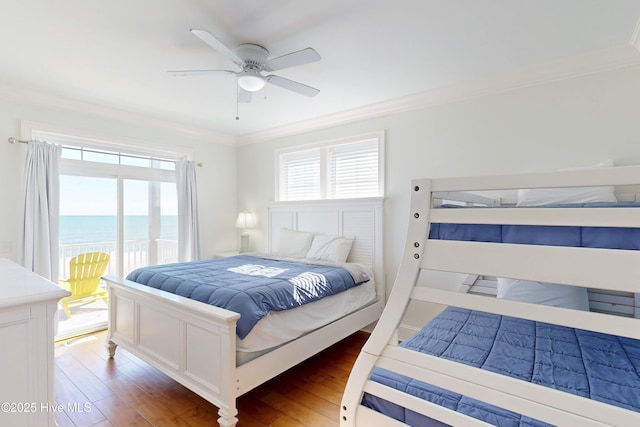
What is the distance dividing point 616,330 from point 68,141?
458cm

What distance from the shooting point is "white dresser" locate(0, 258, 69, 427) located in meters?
1.10

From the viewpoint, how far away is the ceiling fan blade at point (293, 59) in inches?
76.4

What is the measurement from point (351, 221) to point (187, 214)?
2.32m

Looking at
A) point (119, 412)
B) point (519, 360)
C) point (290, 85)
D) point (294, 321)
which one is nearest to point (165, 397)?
point (119, 412)

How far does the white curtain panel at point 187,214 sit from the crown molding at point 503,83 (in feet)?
6.05

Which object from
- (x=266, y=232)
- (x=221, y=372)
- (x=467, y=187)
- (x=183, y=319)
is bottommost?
(x=221, y=372)

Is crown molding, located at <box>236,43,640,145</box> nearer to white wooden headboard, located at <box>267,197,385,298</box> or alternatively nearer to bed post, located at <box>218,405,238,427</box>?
white wooden headboard, located at <box>267,197,385,298</box>

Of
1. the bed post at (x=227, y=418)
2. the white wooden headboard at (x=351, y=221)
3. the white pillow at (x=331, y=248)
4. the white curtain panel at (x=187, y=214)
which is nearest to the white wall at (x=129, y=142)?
the white curtain panel at (x=187, y=214)

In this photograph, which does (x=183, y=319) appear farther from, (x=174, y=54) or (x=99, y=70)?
(x=99, y=70)

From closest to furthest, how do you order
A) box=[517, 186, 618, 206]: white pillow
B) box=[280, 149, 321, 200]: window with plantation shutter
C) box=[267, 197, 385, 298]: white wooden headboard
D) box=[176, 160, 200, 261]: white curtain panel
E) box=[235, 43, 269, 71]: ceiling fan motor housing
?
box=[517, 186, 618, 206]: white pillow < box=[235, 43, 269, 71]: ceiling fan motor housing < box=[267, 197, 385, 298]: white wooden headboard < box=[280, 149, 321, 200]: window with plantation shutter < box=[176, 160, 200, 261]: white curtain panel

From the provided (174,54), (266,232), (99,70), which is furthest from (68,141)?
(266,232)

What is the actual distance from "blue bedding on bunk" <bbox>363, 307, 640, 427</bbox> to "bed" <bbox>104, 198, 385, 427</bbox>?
3.08ft

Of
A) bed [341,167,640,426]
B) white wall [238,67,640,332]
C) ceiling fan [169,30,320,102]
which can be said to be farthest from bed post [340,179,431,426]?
white wall [238,67,640,332]

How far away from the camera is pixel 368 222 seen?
A: 3516 millimetres
